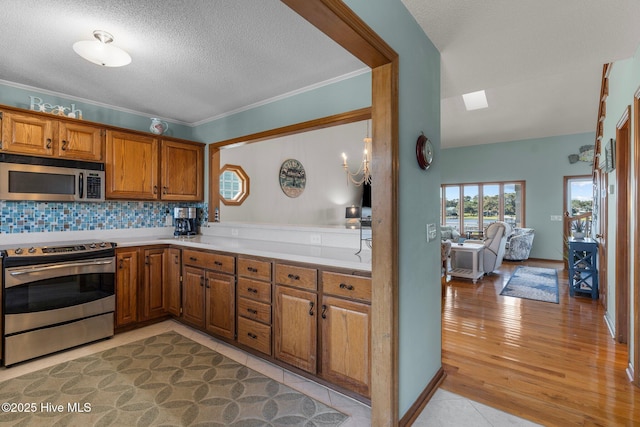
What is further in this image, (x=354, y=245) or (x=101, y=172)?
(x=101, y=172)

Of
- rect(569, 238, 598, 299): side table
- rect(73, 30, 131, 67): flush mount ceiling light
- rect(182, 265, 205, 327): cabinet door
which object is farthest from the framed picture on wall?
rect(73, 30, 131, 67): flush mount ceiling light

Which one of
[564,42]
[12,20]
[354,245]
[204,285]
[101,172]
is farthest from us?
[101,172]

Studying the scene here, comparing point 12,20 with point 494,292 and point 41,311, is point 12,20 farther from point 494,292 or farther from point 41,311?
point 494,292

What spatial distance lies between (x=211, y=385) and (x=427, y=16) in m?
2.79

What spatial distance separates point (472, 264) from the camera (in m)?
5.29

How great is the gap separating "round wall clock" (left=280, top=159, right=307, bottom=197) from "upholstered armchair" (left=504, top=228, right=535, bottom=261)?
4857 millimetres

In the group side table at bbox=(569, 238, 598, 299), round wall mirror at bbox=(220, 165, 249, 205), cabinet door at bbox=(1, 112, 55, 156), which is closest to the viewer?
cabinet door at bbox=(1, 112, 55, 156)

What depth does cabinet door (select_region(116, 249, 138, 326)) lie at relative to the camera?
312 centimetres

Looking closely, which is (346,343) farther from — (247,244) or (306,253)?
(247,244)

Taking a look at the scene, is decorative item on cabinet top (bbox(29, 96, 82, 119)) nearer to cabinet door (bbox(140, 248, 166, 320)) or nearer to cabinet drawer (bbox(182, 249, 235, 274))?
cabinet door (bbox(140, 248, 166, 320))

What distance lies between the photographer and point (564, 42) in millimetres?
2148

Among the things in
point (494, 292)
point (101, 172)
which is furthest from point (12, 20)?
point (494, 292)

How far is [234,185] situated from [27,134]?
3.32 metres

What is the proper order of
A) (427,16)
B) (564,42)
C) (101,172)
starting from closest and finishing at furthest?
(427,16) < (564,42) < (101,172)
